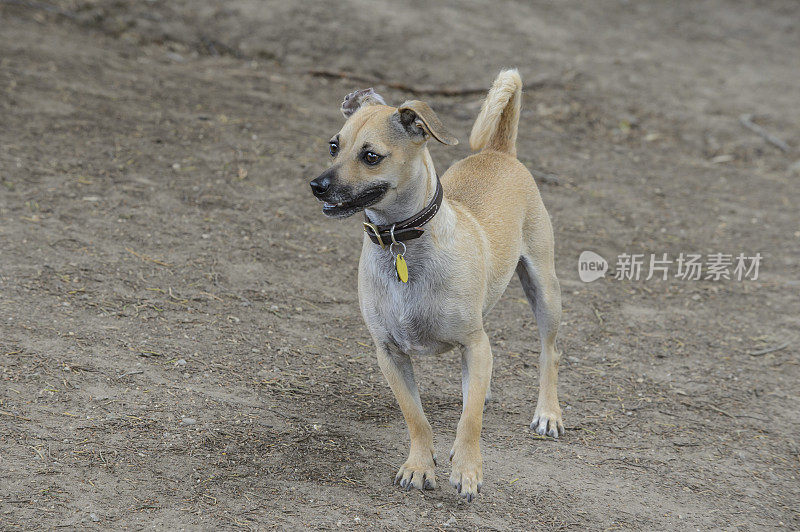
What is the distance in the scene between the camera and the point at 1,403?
4.36m

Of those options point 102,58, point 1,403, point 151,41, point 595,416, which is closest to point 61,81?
point 102,58

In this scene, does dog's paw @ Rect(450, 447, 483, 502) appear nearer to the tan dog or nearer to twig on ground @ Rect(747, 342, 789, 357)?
the tan dog

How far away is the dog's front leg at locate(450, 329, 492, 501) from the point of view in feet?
13.3

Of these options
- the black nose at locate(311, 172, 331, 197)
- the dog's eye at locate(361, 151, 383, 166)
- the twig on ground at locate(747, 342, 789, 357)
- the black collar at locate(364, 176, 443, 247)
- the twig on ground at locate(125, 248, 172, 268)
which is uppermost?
the dog's eye at locate(361, 151, 383, 166)

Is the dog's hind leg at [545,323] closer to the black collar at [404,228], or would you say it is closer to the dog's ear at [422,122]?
the black collar at [404,228]

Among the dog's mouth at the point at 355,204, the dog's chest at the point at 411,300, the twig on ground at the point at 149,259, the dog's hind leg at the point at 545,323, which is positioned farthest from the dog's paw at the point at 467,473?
the twig on ground at the point at 149,259

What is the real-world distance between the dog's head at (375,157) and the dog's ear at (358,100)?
0.40 meters

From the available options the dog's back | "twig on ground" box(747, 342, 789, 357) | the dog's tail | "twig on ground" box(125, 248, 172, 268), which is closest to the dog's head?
the dog's back

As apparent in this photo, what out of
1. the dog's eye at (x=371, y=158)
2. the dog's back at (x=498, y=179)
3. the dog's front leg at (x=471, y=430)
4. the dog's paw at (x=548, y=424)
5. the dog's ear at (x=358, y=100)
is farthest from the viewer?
the dog's paw at (x=548, y=424)

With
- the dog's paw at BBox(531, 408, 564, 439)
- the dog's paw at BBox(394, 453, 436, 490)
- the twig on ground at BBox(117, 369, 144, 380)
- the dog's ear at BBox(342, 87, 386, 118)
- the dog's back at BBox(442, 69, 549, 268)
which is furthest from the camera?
the dog's paw at BBox(531, 408, 564, 439)

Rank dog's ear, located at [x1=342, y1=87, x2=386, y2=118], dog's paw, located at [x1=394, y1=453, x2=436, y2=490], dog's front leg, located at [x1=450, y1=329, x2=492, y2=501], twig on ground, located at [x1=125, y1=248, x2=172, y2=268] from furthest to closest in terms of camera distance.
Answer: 1. twig on ground, located at [x1=125, y1=248, x2=172, y2=268]
2. dog's ear, located at [x1=342, y1=87, x2=386, y2=118]
3. dog's paw, located at [x1=394, y1=453, x2=436, y2=490]
4. dog's front leg, located at [x1=450, y1=329, x2=492, y2=501]

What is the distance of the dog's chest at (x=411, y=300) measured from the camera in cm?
394

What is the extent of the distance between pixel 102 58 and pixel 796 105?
31.8 ft

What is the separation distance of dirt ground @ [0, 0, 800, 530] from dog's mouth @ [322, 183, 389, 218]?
4.87 ft
